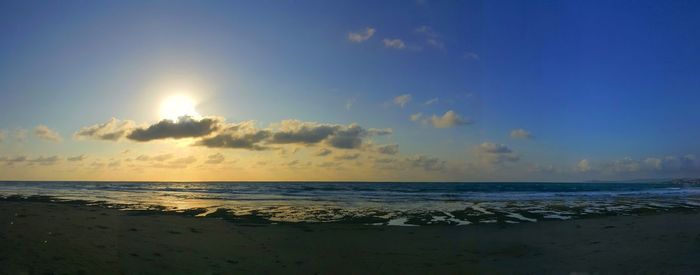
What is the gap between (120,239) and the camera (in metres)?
14.7

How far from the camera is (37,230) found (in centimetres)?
1560

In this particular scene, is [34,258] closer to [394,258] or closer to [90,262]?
[90,262]

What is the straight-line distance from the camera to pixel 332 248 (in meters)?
14.5

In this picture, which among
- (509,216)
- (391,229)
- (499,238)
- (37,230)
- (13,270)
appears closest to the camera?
(13,270)

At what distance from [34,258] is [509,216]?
74.9 feet

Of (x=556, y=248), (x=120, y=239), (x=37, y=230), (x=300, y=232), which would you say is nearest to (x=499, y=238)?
(x=556, y=248)

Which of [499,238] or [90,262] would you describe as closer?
[90,262]

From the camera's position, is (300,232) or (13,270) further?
(300,232)

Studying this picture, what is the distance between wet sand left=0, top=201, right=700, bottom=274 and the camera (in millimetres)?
11336

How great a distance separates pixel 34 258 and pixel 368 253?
8.94 metres

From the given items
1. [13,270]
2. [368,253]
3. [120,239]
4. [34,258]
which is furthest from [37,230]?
[368,253]

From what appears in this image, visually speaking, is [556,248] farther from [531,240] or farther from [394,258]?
[394,258]

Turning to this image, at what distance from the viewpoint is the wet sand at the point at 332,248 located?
37.2 ft

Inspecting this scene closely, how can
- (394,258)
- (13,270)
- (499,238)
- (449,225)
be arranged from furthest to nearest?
(449,225) → (499,238) → (394,258) → (13,270)
